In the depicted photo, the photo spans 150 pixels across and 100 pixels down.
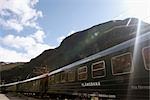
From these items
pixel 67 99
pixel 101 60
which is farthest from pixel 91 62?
pixel 67 99

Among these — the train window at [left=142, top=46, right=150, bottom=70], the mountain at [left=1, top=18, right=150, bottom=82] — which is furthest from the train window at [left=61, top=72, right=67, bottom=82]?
the mountain at [left=1, top=18, right=150, bottom=82]

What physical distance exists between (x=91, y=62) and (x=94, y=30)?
3749 inches

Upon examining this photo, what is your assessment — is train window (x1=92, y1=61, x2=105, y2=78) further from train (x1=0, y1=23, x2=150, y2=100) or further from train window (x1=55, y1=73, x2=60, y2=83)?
train window (x1=55, y1=73, x2=60, y2=83)

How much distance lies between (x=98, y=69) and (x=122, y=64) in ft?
7.14

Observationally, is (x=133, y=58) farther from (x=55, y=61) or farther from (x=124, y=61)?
(x=55, y=61)

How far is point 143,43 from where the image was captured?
887cm

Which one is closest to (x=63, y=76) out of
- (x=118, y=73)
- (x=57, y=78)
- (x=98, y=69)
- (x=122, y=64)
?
(x=57, y=78)

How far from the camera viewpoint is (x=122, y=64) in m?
9.86

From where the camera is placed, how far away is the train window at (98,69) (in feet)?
37.6

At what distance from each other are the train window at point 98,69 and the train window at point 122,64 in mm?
890

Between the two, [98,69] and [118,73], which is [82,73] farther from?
[118,73]

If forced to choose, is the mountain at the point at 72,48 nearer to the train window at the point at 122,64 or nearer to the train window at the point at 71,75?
the train window at the point at 71,75

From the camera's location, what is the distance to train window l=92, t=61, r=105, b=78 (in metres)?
11.4

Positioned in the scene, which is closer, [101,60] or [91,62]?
[101,60]
